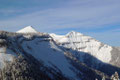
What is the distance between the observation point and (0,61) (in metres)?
170

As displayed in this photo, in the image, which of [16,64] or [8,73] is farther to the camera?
[16,64]

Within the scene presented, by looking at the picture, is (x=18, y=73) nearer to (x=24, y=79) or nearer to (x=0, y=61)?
(x=24, y=79)

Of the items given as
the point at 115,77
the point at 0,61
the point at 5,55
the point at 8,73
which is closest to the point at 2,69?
the point at 8,73

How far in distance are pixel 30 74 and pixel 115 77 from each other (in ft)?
354

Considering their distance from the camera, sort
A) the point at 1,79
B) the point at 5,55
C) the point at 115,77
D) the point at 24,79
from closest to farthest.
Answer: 1. the point at 115,77
2. the point at 1,79
3. the point at 24,79
4. the point at 5,55

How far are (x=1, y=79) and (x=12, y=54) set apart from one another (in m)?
52.6

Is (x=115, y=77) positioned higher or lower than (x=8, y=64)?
higher

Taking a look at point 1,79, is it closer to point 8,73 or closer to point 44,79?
point 8,73

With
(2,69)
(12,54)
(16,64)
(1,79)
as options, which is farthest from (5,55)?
(1,79)

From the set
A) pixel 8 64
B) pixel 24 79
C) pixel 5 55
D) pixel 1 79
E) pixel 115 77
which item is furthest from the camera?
pixel 5 55

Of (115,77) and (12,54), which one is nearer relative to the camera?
(115,77)

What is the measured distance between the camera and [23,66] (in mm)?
168375

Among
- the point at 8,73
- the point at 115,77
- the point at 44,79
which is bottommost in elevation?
the point at 44,79

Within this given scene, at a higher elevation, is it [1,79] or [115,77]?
[115,77]
